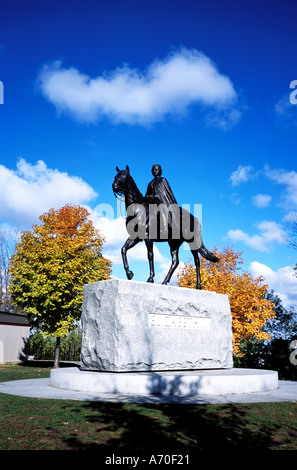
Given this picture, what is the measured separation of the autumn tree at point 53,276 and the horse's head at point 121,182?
11.0 meters

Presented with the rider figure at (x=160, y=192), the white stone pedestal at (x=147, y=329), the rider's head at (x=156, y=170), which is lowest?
the white stone pedestal at (x=147, y=329)

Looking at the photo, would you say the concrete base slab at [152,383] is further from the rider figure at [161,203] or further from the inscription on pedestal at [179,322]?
the rider figure at [161,203]

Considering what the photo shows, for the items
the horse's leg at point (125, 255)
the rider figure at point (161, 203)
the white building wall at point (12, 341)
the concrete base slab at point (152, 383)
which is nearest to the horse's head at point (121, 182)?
the rider figure at point (161, 203)

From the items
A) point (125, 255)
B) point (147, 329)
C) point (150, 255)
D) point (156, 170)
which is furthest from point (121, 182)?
point (147, 329)

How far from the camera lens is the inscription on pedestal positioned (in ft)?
26.7

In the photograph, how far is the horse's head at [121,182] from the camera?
8.76 meters

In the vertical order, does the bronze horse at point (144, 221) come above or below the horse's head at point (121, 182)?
below

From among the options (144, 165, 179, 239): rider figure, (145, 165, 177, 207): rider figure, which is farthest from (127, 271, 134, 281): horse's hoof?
(145, 165, 177, 207): rider figure

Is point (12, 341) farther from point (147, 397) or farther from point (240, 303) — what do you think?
point (147, 397)

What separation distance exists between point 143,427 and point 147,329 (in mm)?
3564

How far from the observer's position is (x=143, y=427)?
438 centimetres

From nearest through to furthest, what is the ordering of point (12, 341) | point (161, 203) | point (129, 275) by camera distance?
point (129, 275) < point (161, 203) < point (12, 341)

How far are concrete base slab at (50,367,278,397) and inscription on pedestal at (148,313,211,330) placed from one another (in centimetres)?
120

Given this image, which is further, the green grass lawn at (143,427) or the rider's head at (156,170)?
the rider's head at (156,170)
